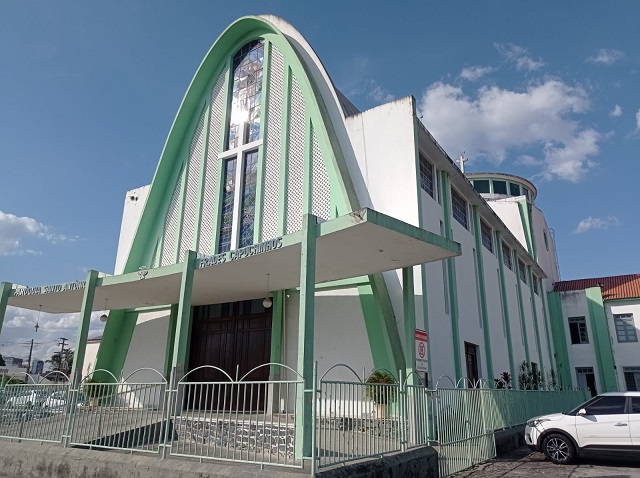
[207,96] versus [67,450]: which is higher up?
[207,96]

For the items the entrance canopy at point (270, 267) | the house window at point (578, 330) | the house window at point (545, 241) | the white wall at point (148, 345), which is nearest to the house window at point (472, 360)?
the entrance canopy at point (270, 267)

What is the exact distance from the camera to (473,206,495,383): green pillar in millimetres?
16578

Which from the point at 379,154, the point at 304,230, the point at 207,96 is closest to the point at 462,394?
the point at 304,230

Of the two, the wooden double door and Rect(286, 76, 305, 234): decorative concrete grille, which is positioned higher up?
Rect(286, 76, 305, 234): decorative concrete grille

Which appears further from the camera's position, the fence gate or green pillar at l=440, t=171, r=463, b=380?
green pillar at l=440, t=171, r=463, b=380

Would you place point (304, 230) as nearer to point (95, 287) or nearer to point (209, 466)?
point (209, 466)

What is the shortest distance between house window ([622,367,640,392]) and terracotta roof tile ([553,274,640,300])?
3.58 m

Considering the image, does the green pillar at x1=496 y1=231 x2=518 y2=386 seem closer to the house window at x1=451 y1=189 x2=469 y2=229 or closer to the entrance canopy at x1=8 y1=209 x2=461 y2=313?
the house window at x1=451 y1=189 x2=469 y2=229

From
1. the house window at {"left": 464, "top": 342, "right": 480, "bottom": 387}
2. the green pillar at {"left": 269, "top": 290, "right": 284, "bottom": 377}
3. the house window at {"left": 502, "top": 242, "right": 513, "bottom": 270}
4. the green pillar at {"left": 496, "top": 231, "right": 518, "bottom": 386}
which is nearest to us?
the green pillar at {"left": 269, "top": 290, "right": 284, "bottom": 377}

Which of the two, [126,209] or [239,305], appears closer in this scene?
[239,305]

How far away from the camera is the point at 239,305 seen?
14711 mm

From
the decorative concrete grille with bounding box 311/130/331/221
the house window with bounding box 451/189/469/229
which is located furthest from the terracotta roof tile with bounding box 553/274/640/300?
the decorative concrete grille with bounding box 311/130/331/221

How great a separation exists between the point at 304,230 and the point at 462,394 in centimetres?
429

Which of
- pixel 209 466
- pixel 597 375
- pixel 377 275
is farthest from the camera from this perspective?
pixel 597 375
